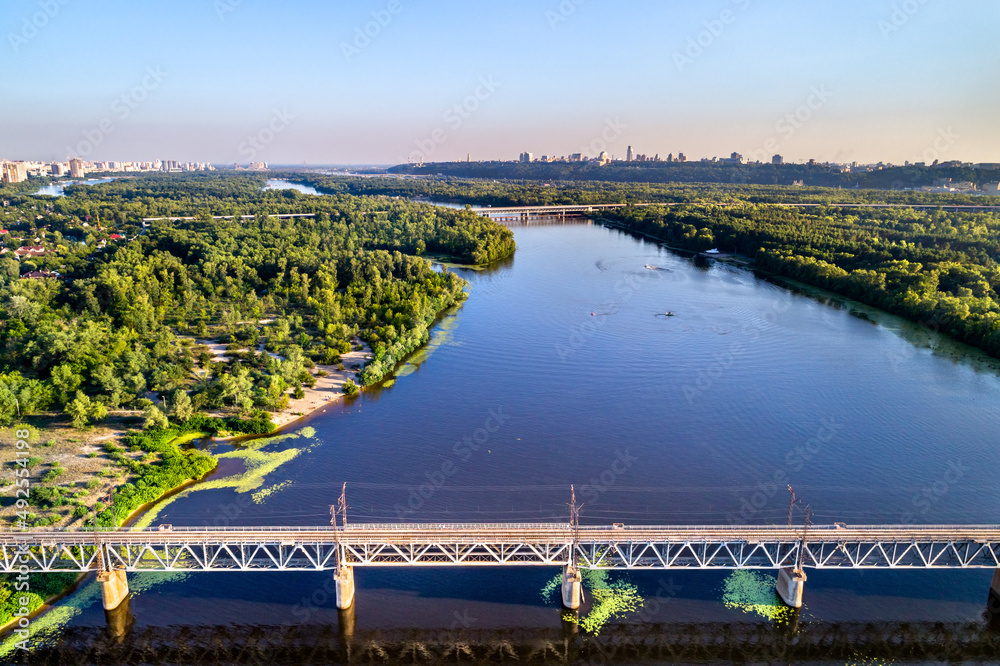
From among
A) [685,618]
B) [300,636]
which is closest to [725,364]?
[685,618]

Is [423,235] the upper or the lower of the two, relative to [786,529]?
upper

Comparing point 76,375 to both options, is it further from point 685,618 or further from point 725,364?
point 725,364

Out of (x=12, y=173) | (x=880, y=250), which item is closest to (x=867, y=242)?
(x=880, y=250)

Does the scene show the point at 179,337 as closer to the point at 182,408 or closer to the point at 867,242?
the point at 182,408

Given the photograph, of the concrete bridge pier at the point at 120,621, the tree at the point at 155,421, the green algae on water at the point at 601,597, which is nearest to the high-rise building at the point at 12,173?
the tree at the point at 155,421

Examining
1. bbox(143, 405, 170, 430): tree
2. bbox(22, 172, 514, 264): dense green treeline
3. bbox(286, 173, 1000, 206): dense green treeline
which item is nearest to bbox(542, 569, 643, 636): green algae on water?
bbox(143, 405, 170, 430): tree

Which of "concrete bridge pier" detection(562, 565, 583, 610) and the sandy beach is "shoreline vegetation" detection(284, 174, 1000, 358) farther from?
the sandy beach

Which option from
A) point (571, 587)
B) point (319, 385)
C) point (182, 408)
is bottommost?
point (571, 587)
